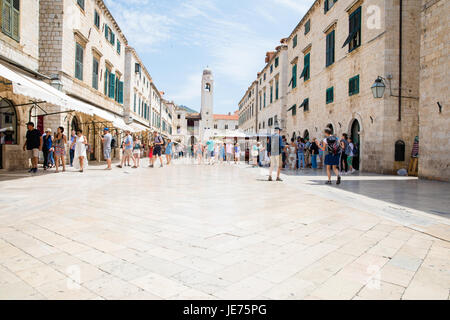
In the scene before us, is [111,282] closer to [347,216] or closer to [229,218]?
[229,218]

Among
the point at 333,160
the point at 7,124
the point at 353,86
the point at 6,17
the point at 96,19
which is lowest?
the point at 333,160

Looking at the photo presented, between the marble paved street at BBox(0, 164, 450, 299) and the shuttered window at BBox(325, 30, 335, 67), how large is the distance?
14.2 m

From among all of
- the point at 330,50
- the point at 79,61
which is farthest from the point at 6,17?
the point at 330,50

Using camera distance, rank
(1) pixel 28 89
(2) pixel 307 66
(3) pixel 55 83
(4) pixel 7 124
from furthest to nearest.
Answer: (2) pixel 307 66
(3) pixel 55 83
(4) pixel 7 124
(1) pixel 28 89

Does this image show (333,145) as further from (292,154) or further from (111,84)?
(111,84)

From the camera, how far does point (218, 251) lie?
2.98 m

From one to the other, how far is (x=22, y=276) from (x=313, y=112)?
64.3 ft

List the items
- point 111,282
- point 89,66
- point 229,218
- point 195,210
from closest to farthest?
point 111,282 < point 229,218 < point 195,210 < point 89,66

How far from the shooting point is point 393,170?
1275cm

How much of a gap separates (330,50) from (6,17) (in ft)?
51.6

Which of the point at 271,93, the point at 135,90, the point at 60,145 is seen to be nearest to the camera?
the point at 60,145

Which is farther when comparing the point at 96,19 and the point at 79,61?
the point at 96,19

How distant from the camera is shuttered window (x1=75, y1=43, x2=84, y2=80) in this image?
49.8ft
